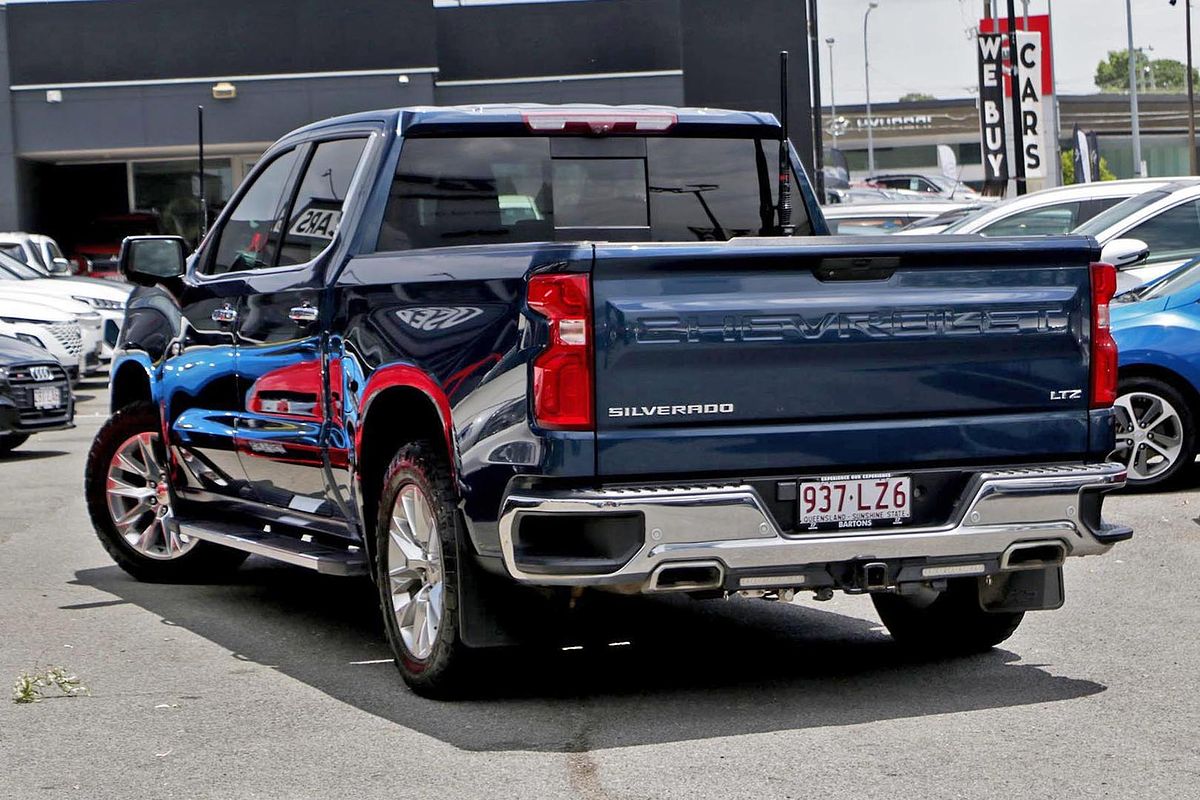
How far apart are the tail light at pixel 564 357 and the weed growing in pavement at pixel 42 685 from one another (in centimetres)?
212

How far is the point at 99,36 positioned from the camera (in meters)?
39.8

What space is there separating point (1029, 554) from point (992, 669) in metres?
0.86

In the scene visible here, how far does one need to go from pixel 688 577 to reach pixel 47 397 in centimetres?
1015

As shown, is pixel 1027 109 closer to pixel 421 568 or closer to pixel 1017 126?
pixel 1017 126

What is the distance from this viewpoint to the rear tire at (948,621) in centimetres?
702

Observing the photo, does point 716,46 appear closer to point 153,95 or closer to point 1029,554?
point 153,95

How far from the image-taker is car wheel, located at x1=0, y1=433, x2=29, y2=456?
14977mm

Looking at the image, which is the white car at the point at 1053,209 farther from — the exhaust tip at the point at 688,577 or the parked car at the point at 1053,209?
the exhaust tip at the point at 688,577

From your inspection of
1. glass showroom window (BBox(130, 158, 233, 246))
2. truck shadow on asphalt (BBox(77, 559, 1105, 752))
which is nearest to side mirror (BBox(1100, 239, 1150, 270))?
truck shadow on asphalt (BBox(77, 559, 1105, 752))

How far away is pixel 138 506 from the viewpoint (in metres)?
9.31

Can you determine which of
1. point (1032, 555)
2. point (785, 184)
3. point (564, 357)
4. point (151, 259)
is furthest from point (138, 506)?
point (1032, 555)

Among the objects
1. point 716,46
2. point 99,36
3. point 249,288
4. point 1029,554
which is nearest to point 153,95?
point 99,36

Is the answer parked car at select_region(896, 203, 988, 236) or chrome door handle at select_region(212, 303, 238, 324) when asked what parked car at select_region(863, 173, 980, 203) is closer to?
parked car at select_region(896, 203, 988, 236)

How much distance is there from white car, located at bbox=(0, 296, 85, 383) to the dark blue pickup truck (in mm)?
12476
